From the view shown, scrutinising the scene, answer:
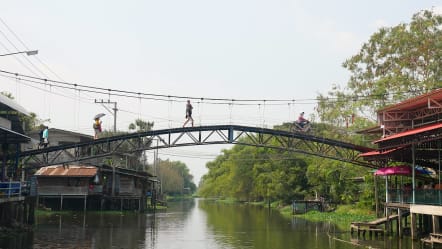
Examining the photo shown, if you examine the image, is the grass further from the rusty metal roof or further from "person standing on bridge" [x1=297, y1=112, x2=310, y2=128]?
the rusty metal roof

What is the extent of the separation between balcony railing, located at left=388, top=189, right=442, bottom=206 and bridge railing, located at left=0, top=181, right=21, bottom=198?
22.0 meters

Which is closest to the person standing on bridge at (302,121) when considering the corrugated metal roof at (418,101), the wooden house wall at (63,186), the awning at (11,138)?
the corrugated metal roof at (418,101)

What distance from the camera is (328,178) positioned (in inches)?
1967

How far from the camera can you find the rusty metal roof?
51156 millimetres

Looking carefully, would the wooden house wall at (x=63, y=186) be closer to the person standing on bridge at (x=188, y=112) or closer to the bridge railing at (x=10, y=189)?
the person standing on bridge at (x=188, y=112)

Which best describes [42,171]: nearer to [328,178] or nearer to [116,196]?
[116,196]

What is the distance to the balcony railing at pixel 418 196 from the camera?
24266 mm

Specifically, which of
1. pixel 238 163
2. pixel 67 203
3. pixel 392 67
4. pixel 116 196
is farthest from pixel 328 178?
pixel 238 163

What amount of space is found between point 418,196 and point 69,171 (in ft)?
122

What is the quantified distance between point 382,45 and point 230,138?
19478 millimetres

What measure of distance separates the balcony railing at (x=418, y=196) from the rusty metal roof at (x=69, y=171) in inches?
1252

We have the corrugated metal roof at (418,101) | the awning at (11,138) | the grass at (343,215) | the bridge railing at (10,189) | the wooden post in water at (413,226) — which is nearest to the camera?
the corrugated metal roof at (418,101)

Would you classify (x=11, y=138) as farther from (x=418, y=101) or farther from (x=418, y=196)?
(x=418, y=101)

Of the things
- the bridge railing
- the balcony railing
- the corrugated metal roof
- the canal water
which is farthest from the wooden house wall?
the corrugated metal roof
